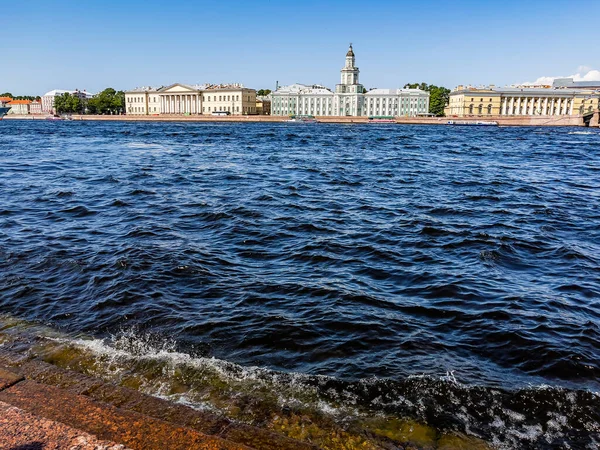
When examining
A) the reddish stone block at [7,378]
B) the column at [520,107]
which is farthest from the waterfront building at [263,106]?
the reddish stone block at [7,378]

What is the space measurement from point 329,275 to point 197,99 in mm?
110916

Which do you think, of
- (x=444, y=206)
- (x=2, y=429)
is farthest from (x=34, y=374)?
(x=444, y=206)

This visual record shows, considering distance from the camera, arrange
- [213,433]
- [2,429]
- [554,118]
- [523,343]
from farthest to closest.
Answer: [554,118]
[523,343]
[213,433]
[2,429]

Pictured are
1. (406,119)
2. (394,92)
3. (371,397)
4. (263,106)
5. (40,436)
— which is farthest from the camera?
(263,106)

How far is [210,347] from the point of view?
4.36 m

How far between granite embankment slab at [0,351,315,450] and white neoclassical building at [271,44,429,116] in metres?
107

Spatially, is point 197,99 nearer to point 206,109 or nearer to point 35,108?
point 206,109

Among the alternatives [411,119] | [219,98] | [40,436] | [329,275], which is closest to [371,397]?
[40,436]

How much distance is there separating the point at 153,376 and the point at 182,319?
116cm

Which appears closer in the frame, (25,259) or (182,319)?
(182,319)

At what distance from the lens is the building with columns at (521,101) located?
3863 inches

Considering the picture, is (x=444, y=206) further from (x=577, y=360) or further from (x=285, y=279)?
(x=577, y=360)

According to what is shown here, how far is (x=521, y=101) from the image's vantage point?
101 m

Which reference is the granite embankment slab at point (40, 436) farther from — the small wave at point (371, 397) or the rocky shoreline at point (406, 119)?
the rocky shoreline at point (406, 119)
